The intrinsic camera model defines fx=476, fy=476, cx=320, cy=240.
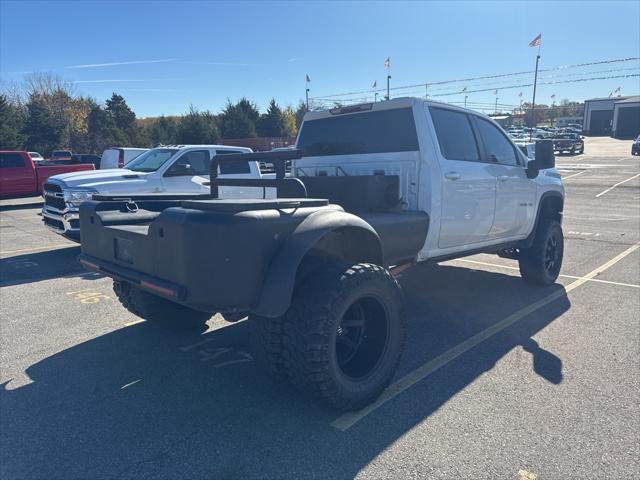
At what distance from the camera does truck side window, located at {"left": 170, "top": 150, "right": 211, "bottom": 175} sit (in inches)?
Result: 359

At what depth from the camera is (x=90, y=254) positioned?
350 cm

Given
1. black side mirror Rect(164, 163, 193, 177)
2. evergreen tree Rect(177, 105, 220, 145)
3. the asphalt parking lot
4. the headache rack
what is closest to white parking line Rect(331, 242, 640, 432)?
the asphalt parking lot

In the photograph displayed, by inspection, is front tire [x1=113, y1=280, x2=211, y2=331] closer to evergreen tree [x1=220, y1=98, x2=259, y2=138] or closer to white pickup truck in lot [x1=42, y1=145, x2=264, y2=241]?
white pickup truck in lot [x1=42, y1=145, x2=264, y2=241]

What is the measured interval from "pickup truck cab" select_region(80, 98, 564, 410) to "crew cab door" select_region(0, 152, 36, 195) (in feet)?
44.4

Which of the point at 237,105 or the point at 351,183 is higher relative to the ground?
the point at 237,105

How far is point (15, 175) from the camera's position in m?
15.3

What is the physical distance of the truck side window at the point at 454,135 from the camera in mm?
4602

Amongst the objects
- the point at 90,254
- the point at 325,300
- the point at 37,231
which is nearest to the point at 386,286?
the point at 325,300

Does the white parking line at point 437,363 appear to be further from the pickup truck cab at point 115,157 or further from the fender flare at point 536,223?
the pickup truck cab at point 115,157

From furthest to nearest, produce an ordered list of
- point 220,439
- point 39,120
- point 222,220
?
1. point 39,120
2. point 220,439
3. point 222,220

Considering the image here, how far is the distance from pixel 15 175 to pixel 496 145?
15.4 meters

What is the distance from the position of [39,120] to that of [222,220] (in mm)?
43843

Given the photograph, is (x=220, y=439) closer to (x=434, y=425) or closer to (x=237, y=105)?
(x=434, y=425)

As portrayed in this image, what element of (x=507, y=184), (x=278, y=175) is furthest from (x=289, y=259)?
(x=507, y=184)
